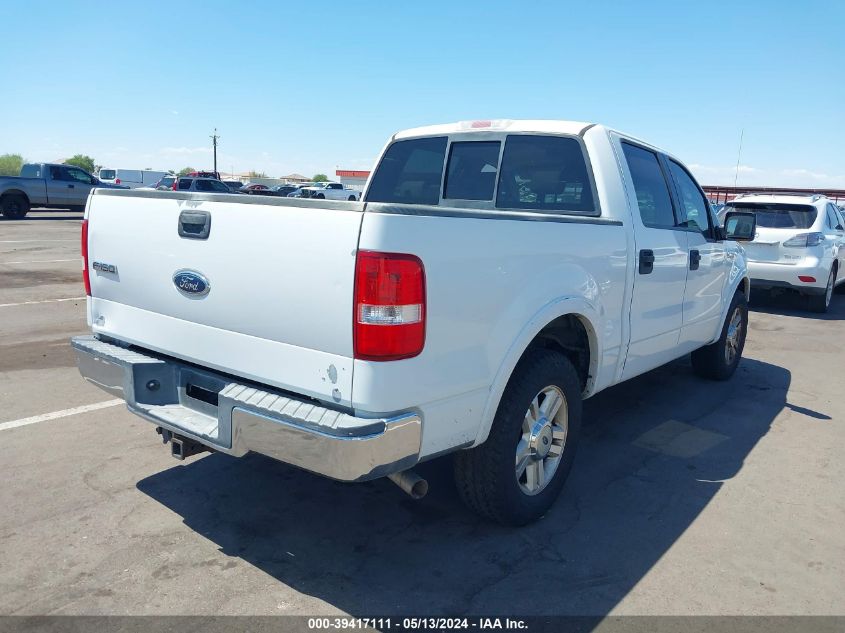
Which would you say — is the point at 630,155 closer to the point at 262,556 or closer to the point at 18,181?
the point at 262,556

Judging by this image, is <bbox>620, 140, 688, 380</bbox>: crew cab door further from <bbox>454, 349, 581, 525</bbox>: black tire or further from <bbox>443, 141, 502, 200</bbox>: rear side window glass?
<bbox>454, 349, 581, 525</bbox>: black tire

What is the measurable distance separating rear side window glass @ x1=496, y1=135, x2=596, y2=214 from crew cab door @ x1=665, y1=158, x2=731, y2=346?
116cm

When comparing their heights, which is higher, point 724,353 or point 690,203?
point 690,203

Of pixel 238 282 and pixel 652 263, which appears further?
pixel 652 263

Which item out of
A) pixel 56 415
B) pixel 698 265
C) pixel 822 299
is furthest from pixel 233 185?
pixel 698 265

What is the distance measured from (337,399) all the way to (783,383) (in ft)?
17.7

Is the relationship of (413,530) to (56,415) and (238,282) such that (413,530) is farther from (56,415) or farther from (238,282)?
(56,415)

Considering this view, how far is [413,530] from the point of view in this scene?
10.7ft

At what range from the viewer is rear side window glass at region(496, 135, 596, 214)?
4.04 m

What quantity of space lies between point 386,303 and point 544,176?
2.24 meters

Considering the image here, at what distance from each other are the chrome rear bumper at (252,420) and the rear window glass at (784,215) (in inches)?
363

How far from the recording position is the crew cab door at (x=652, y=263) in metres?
4.02

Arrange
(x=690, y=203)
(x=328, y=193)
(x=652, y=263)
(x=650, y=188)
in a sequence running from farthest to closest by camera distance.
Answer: (x=328, y=193), (x=690, y=203), (x=650, y=188), (x=652, y=263)

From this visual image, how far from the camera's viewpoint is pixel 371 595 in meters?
2.74
